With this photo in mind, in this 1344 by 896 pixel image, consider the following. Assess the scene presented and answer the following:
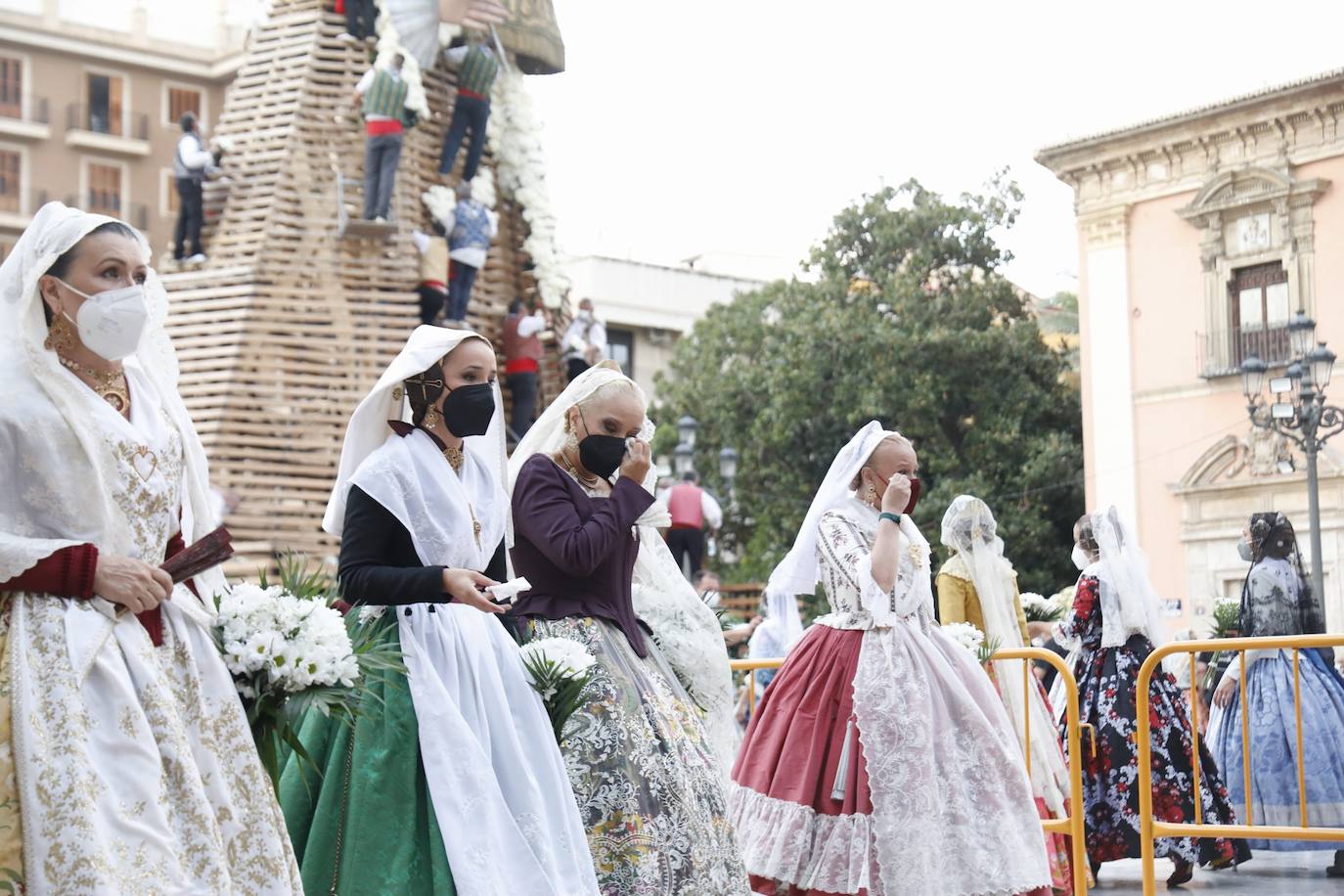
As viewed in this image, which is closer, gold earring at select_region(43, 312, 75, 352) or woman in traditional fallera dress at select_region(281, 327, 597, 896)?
gold earring at select_region(43, 312, 75, 352)

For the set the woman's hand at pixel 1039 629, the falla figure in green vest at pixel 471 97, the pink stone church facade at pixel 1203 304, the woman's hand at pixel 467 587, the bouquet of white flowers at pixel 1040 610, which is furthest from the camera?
the pink stone church facade at pixel 1203 304

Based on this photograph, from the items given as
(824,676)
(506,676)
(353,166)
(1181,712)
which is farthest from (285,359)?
(506,676)

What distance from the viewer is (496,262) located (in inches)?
907

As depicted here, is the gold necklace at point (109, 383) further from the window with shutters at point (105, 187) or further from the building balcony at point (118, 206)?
the window with shutters at point (105, 187)

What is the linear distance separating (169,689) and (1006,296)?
3097 cm

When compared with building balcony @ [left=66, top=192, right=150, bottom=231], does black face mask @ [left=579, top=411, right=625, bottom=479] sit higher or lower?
lower

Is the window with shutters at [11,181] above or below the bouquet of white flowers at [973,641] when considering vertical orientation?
above

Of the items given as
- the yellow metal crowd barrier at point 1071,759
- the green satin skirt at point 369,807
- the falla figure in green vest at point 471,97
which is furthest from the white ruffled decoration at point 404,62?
the green satin skirt at point 369,807

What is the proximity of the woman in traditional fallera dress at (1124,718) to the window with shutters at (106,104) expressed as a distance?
3911 centimetres

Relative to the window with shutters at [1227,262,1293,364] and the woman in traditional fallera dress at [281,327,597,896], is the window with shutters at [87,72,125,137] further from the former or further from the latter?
the woman in traditional fallera dress at [281,327,597,896]

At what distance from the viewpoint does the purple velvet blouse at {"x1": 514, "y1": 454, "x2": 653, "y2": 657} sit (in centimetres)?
558

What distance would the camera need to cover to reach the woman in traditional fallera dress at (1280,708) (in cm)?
948

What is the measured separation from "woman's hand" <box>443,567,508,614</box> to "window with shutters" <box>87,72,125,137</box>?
42.8m

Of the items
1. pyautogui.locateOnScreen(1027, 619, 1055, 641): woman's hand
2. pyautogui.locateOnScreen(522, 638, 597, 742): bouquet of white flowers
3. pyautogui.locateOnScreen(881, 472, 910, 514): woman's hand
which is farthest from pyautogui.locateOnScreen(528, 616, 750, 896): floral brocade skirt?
pyautogui.locateOnScreen(1027, 619, 1055, 641): woman's hand
